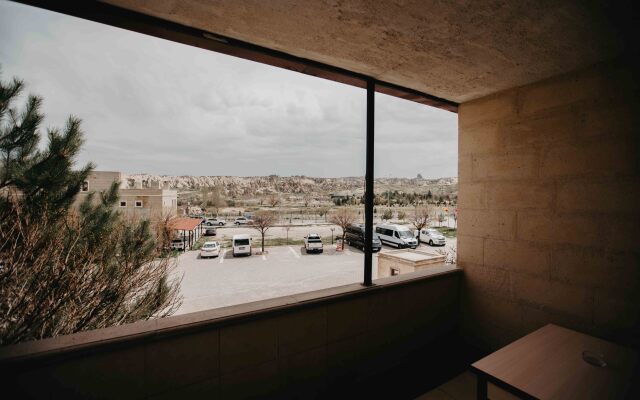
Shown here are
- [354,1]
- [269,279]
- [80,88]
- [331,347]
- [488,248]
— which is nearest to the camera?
[354,1]

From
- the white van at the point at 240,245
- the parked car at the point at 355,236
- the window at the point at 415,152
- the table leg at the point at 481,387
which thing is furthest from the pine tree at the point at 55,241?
the parked car at the point at 355,236

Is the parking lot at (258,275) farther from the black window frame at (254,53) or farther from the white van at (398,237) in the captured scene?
the black window frame at (254,53)

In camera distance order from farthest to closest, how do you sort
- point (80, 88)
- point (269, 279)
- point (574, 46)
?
point (269, 279) < point (80, 88) < point (574, 46)

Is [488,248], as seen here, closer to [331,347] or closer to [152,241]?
[331,347]

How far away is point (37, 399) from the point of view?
1.04 meters

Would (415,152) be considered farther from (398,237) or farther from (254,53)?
(254,53)

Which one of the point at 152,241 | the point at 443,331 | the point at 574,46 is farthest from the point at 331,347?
the point at 152,241

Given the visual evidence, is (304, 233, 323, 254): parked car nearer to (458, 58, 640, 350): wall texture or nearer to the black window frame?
(458, 58, 640, 350): wall texture

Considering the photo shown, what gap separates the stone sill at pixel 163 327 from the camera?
3.54ft

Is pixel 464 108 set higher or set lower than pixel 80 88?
lower

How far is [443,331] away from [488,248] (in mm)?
946

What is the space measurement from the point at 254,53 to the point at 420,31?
3.53 feet

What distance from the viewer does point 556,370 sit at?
121cm

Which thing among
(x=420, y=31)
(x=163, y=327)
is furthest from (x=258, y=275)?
(x=420, y=31)
